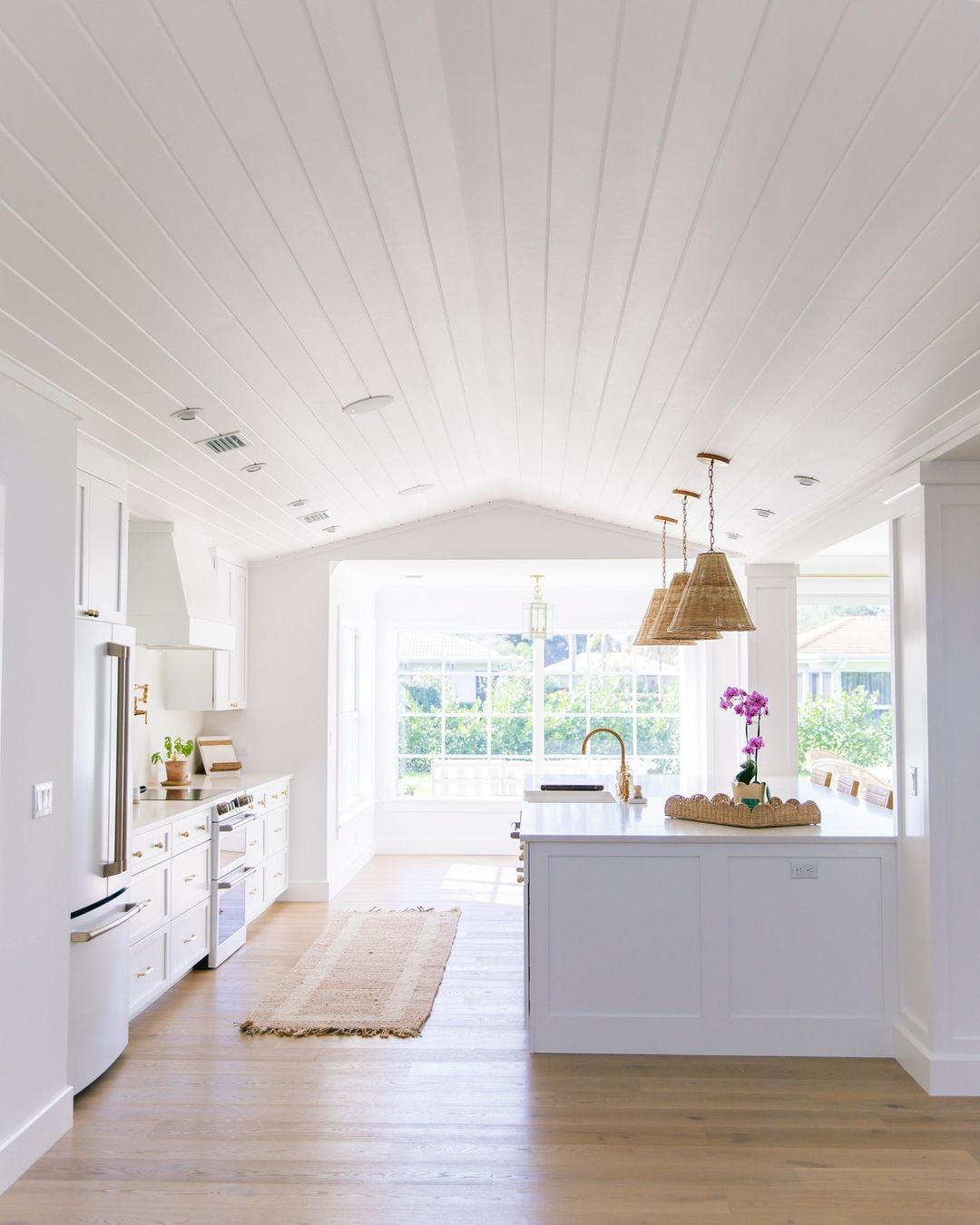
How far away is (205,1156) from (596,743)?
650 cm

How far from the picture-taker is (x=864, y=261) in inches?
94.4

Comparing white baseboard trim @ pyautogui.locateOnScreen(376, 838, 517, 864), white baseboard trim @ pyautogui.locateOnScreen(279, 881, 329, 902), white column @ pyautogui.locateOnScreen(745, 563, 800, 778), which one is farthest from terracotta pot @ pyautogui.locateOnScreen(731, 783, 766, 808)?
white baseboard trim @ pyautogui.locateOnScreen(376, 838, 517, 864)

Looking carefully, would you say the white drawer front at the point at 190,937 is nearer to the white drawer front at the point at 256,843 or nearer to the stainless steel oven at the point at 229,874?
the stainless steel oven at the point at 229,874

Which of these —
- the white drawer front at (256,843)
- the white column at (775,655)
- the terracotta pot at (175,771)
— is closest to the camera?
the white drawer front at (256,843)

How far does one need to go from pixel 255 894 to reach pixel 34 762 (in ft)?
10.8

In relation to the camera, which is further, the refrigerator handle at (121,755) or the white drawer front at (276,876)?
the white drawer front at (276,876)

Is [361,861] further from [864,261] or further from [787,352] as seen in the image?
[864,261]

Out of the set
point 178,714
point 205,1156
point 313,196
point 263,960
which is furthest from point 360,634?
point 313,196

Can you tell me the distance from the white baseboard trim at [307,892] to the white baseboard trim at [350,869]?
0.19 feet

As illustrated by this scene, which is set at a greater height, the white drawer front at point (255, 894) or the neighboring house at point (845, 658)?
the neighboring house at point (845, 658)

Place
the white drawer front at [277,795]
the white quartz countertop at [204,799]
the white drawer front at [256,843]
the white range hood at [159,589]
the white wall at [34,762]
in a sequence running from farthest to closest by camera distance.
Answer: the white drawer front at [277,795] < the white drawer front at [256,843] < the white range hood at [159,589] < the white quartz countertop at [204,799] < the white wall at [34,762]

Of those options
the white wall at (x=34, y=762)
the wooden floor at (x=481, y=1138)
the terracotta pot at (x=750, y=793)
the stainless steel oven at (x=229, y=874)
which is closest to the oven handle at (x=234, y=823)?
the stainless steel oven at (x=229, y=874)

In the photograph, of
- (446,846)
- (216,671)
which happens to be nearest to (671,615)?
(216,671)

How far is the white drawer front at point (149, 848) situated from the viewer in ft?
14.3
